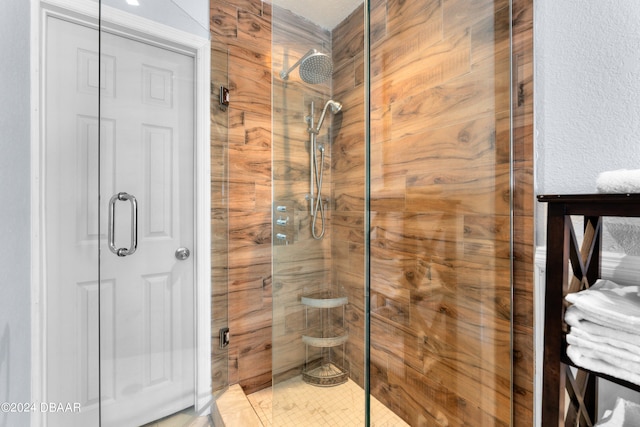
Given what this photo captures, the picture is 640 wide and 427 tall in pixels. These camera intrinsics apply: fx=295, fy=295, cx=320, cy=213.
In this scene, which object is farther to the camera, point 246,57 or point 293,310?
point 246,57

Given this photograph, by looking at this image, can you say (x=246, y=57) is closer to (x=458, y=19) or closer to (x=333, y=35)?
(x=333, y=35)

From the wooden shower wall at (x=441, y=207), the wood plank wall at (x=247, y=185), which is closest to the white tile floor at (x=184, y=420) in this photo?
the wood plank wall at (x=247, y=185)

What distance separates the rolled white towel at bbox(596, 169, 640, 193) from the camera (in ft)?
1.87

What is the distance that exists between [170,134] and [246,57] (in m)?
0.69

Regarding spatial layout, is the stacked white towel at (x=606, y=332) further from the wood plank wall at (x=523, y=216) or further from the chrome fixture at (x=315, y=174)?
the chrome fixture at (x=315, y=174)

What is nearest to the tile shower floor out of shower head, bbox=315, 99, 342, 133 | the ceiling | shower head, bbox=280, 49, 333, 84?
shower head, bbox=315, 99, 342, 133

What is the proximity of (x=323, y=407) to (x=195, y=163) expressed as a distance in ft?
3.81

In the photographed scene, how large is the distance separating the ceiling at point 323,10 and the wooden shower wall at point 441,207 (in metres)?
0.05

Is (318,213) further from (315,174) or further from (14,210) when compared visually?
(14,210)

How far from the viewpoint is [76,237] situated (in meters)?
1.23

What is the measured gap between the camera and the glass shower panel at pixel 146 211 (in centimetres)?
114

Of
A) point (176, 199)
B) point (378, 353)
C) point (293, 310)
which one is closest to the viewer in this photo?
point (378, 353)

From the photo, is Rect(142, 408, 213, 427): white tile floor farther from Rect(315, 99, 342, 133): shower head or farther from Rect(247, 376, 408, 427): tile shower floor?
Rect(315, 99, 342, 133): shower head

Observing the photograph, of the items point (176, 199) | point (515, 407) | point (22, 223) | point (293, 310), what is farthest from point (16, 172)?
point (515, 407)
